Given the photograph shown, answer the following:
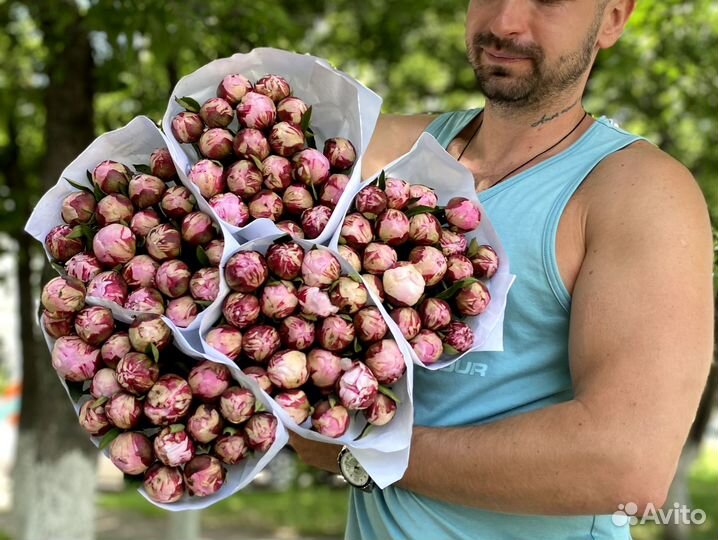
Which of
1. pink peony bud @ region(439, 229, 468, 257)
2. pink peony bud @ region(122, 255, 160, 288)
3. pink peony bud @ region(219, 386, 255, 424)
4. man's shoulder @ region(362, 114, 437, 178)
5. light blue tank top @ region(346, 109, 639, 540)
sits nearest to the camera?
pink peony bud @ region(219, 386, 255, 424)

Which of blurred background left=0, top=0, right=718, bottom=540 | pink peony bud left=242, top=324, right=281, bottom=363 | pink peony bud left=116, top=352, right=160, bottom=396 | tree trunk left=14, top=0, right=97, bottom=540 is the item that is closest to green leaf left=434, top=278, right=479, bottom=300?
pink peony bud left=242, top=324, right=281, bottom=363

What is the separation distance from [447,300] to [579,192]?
39 cm

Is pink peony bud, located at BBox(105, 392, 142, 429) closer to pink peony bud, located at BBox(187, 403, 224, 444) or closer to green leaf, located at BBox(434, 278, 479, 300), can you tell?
pink peony bud, located at BBox(187, 403, 224, 444)

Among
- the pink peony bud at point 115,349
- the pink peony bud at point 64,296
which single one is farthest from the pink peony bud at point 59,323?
the pink peony bud at point 115,349

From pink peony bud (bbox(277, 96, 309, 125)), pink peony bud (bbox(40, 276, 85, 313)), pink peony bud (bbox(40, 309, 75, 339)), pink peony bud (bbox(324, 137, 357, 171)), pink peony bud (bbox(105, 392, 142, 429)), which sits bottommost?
pink peony bud (bbox(105, 392, 142, 429))

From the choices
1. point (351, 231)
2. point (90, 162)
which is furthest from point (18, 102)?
point (351, 231)

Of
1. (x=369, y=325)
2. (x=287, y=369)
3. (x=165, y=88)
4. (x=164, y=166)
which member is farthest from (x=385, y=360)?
(x=165, y=88)

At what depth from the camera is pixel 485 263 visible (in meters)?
1.71

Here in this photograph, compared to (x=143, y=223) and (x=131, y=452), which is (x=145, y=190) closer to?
(x=143, y=223)

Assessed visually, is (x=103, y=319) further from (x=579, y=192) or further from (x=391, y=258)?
(x=579, y=192)

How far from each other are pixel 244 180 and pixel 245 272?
0.69 ft

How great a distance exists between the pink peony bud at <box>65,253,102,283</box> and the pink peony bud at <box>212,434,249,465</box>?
1.32 ft

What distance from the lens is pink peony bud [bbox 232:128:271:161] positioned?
166cm

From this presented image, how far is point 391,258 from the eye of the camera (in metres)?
1.61
